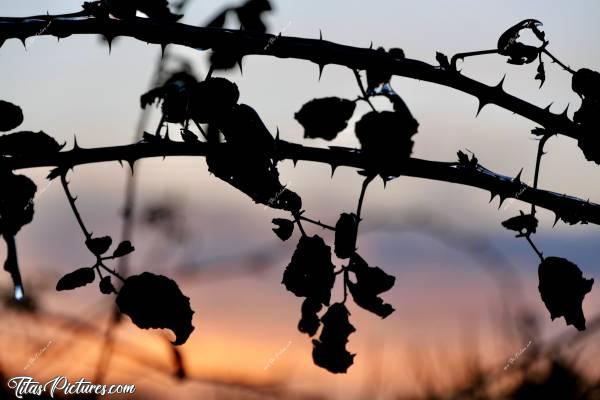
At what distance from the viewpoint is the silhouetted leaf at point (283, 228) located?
1.57m

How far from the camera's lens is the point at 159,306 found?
146 cm

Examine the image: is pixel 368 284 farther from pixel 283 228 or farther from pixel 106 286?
pixel 106 286

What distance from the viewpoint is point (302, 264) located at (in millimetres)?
1510

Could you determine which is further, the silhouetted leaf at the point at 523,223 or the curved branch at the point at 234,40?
the silhouetted leaf at the point at 523,223

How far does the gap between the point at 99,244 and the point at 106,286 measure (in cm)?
12

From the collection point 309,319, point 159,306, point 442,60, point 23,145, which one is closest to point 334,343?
point 309,319

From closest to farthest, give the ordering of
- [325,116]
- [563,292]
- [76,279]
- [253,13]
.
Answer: [76,279] < [563,292] < [325,116] < [253,13]

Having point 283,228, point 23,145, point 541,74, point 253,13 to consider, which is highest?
point 253,13

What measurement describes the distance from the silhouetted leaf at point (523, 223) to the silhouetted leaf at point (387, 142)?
1.41 feet

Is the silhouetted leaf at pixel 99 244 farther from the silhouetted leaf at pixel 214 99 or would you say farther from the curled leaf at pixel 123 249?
the silhouetted leaf at pixel 214 99

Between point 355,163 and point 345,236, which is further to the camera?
point 345,236

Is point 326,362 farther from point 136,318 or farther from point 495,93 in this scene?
point 495,93

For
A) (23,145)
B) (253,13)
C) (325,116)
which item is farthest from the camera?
(253,13)

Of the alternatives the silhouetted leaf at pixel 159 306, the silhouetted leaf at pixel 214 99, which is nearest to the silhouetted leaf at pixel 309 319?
the silhouetted leaf at pixel 159 306
